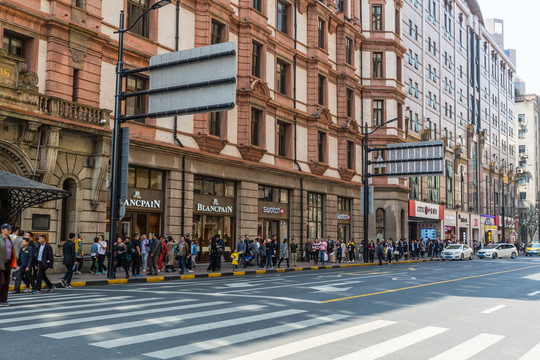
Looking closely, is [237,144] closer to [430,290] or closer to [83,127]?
[83,127]

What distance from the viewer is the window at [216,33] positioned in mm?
30234

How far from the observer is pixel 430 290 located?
17.1 metres

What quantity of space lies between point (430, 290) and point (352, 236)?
1044 inches

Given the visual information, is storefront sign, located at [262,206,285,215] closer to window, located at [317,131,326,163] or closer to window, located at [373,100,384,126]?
window, located at [317,131,326,163]

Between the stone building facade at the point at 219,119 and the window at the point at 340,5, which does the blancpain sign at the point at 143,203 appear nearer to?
the stone building facade at the point at 219,119

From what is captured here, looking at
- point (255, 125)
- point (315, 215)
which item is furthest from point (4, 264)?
point (315, 215)

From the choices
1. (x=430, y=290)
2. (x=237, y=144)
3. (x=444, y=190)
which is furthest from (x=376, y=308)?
(x=444, y=190)

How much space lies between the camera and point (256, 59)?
110 ft

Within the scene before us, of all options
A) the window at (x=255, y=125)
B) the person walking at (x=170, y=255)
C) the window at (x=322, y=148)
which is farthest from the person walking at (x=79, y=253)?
the window at (x=322, y=148)

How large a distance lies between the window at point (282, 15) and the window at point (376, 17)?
13991mm

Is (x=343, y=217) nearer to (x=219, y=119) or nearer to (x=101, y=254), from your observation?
(x=219, y=119)

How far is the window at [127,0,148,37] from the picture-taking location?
25.7 metres

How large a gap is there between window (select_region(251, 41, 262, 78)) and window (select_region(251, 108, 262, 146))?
2283 millimetres

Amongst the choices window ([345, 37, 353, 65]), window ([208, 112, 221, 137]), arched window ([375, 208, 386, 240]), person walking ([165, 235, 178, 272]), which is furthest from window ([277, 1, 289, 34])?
arched window ([375, 208, 386, 240])
